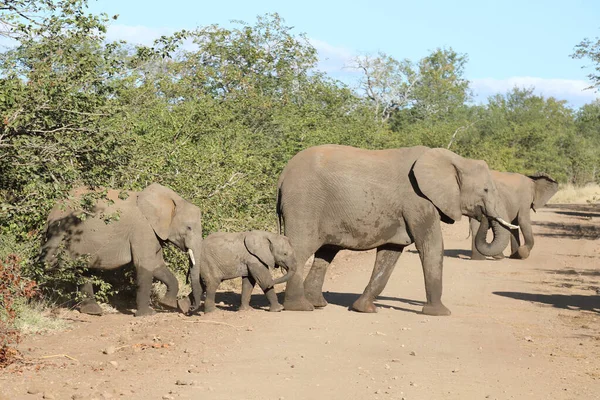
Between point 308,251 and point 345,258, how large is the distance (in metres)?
7.05

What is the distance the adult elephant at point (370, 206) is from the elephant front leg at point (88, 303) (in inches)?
91.3

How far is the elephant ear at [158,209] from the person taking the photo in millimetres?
11688

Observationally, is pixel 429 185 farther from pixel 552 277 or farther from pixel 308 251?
pixel 552 277

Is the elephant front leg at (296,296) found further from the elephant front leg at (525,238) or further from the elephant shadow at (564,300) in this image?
the elephant front leg at (525,238)

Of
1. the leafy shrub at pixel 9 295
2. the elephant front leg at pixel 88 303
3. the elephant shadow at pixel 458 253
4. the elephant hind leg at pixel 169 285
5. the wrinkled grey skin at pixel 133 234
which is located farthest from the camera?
the elephant shadow at pixel 458 253

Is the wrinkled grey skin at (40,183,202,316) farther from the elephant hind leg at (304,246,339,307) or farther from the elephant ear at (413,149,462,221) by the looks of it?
the elephant ear at (413,149,462,221)

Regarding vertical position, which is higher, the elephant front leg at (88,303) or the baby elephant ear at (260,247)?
the baby elephant ear at (260,247)

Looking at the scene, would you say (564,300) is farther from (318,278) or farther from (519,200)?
(519,200)

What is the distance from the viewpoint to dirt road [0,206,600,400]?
25.2 ft

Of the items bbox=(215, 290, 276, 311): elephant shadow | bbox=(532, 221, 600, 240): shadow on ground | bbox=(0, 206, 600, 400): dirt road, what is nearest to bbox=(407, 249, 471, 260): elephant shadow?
bbox=(0, 206, 600, 400): dirt road

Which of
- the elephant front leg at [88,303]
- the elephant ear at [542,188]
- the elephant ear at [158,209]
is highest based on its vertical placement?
the elephant ear at [542,188]

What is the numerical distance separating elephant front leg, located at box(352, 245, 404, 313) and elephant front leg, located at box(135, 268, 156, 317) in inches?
101

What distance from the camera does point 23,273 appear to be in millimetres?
11016

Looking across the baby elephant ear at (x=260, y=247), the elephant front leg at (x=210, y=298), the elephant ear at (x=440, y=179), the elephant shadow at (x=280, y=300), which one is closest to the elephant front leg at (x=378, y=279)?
the elephant shadow at (x=280, y=300)
